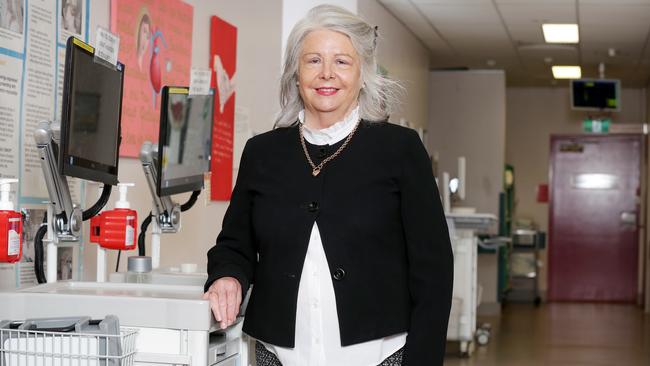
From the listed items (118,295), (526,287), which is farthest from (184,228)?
(526,287)

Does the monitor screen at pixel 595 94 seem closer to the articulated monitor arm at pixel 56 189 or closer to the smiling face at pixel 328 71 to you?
the articulated monitor arm at pixel 56 189

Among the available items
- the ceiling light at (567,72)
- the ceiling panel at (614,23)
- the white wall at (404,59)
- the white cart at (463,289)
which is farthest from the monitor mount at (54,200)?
the ceiling light at (567,72)

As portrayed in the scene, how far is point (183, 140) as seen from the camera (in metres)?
3.29

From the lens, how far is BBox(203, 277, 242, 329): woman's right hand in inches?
81.1

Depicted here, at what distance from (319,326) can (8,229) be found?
93 centimetres

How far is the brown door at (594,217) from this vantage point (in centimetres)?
1358

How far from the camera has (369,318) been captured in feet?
6.63

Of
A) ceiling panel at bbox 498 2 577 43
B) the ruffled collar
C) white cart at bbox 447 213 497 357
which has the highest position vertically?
ceiling panel at bbox 498 2 577 43

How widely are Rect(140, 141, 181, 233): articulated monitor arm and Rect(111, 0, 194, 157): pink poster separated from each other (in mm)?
918

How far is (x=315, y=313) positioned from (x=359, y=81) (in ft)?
1.69

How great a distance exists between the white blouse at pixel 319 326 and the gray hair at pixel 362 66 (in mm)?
324

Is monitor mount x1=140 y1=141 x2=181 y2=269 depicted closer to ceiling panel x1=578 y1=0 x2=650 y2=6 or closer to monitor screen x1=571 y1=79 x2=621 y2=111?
ceiling panel x1=578 y1=0 x2=650 y2=6

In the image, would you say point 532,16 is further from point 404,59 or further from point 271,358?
point 271,358

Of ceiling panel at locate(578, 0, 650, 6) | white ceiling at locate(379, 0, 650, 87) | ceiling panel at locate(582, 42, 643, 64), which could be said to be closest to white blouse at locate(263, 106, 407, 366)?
white ceiling at locate(379, 0, 650, 87)
